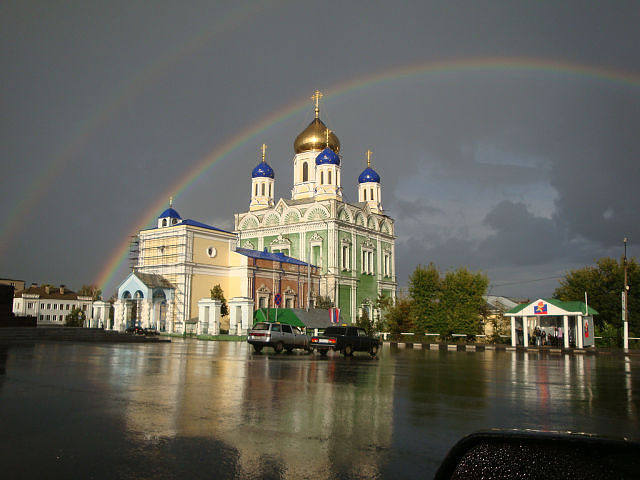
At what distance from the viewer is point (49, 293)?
3196 inches

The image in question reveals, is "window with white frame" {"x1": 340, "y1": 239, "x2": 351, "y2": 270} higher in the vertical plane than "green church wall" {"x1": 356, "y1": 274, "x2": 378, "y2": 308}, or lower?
higher

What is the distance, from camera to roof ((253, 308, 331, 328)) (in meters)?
42.6

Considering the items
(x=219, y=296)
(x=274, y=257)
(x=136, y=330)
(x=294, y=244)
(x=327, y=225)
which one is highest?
(x=327, y=225)

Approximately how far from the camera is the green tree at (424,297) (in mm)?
46594

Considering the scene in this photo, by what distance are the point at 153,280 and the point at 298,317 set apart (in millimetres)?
13387

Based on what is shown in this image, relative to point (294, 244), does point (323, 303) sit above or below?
below

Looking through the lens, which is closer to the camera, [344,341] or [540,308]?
[344,341]

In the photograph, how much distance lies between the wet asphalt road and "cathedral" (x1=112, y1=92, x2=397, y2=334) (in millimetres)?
30115

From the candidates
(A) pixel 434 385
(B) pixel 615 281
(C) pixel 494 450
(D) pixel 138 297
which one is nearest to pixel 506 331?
(B) pixel 615 281

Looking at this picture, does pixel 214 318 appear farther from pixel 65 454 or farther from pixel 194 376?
pixel 65 454

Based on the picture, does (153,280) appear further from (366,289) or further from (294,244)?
(366,289)

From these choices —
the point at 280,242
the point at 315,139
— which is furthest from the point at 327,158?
the point at 280,242

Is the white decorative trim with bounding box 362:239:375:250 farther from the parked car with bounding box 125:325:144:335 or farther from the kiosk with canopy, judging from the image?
the parked car with bounding box 125:325:144:335

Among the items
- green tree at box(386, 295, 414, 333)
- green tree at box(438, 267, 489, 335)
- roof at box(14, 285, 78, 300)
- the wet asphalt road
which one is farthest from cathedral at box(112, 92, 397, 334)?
roof at box(14, 285, 78, 300)
